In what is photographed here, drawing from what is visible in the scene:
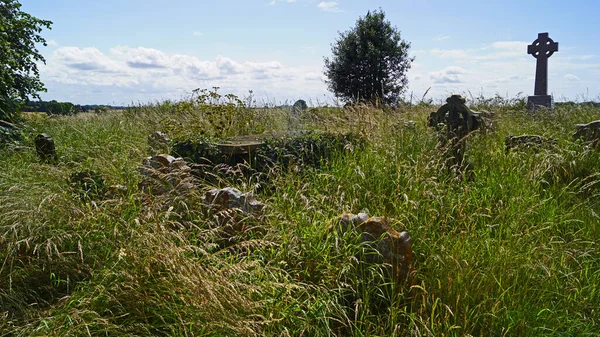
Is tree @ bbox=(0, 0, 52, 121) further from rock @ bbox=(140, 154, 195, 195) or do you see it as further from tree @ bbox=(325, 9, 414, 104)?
tree @ bbox=(325, 9, 414, 104)

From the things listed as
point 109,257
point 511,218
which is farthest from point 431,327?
point 109,257

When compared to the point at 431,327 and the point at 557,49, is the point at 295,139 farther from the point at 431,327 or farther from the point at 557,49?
the point at 557,49

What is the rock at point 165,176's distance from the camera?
13.2ft

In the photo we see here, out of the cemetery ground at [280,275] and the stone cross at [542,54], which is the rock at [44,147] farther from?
the stone cross at [542,54]

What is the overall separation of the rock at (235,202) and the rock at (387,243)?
2.77 feet

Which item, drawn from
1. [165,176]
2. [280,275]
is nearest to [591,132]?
[280,275]

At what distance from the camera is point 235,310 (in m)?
2.49

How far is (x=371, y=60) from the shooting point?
18.0 m

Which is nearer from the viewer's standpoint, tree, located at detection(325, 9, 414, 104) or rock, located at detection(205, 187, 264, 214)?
rock, located at detection(205, 187, 264, 214)

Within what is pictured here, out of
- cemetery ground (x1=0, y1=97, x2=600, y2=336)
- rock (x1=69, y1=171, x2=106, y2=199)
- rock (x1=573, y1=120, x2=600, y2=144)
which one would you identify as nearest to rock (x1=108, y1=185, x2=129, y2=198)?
cemetery ground (x1=0, y1=97, x2=600, y2=336)

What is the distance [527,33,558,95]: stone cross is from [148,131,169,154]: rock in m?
14.4

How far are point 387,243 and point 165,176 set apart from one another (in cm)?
196

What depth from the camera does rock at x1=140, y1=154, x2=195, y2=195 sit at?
4.03m

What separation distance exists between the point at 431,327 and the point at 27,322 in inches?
86.9
